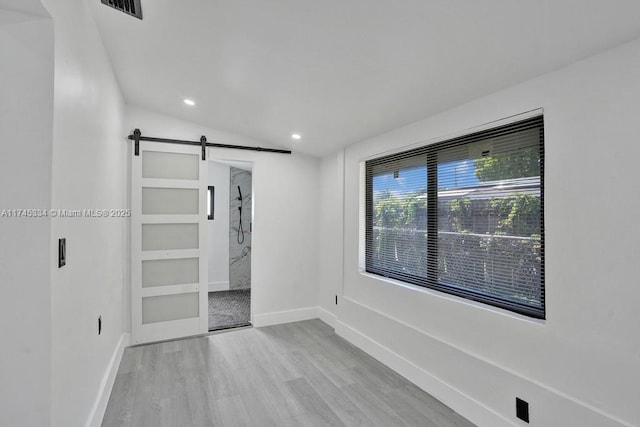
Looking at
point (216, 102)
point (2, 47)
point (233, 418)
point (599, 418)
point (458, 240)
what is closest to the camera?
point (2, 47)

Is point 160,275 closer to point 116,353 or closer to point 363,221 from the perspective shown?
point 116,353

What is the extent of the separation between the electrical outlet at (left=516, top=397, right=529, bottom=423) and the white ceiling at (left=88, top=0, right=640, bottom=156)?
6.33 ft

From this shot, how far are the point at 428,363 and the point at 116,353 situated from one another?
277 centimetres

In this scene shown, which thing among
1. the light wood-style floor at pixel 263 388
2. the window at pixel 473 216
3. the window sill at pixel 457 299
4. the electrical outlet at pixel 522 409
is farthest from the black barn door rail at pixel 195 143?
the electrical outlet at pixel 522 409

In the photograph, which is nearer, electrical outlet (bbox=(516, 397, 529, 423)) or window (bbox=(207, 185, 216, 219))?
electrical outlet (bbox=(516, 397, 529, 423))

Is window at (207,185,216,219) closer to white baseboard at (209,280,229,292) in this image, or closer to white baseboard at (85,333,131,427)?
white baseboard at (209,280,229,292)

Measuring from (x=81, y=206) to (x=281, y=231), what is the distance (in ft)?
8.62

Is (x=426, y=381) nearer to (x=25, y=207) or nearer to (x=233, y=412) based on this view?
(x=233, y=412)

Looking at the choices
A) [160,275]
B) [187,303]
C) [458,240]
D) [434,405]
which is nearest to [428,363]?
[434,405]

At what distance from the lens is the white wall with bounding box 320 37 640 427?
151 centimetres

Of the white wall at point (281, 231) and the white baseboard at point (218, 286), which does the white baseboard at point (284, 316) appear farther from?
the white baseboard at point (218, 286)

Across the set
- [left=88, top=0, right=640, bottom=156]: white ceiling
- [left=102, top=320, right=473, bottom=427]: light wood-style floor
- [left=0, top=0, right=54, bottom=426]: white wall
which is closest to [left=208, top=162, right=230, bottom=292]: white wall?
[left=102, top=320, right=473, bottom=427]: light wood-style floor

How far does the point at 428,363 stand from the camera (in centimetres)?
256

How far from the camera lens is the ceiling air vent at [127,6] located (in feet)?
5.98
